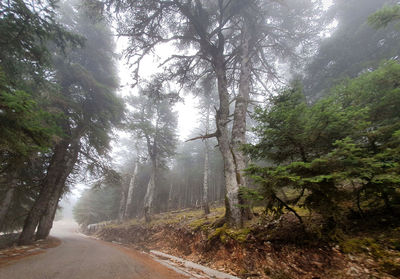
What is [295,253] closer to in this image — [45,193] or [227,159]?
[227,159]

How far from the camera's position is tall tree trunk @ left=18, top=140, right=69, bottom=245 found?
732 cm

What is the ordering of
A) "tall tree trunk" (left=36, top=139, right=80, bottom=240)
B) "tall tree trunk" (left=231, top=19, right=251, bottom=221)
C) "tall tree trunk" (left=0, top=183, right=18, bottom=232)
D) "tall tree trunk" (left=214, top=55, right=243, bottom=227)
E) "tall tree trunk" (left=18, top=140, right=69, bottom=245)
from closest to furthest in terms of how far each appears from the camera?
"tall tree trunk" (left=214, top=55, right=243, bottom=227)
"tall tree trunk" (left=231, top=19, right=251, bottom=221)
"tall tree trunk" (left=0, top=183, right=18, bottom=232)
"tall tree trunk" (left=18, top=140, right=69, bottom=245)
"tall tree trunk" (left=36, top=139, right=80, bottom=240)

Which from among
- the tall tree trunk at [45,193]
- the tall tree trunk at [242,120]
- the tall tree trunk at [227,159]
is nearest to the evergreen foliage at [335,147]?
the tall tree trunk at [242,120]

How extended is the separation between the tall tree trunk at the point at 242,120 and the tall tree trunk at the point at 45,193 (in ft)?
31.1

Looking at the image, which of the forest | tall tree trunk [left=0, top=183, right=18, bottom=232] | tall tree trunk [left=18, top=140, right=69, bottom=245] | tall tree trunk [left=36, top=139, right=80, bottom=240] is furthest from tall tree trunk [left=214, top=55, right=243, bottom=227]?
tall tree trunk [left=0, top=183, right=18, bottom=232]

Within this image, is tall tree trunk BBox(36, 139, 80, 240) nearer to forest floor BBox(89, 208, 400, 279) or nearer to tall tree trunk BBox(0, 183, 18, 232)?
tall tree trunk BBox(0, 183, 18, 232)

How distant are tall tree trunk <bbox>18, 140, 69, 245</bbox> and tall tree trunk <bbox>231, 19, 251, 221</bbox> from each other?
9.49 metres

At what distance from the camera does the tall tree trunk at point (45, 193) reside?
7316mm

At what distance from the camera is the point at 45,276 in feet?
8.23

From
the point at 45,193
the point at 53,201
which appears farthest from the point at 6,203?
the point at 53,201

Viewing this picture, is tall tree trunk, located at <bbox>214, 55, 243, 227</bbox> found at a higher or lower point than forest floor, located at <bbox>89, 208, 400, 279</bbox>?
higher

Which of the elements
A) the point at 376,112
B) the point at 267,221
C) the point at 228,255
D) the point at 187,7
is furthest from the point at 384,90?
the point at 187,7

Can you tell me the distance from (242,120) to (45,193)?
34.9 feet

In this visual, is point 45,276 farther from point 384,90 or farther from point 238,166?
point 384,90
